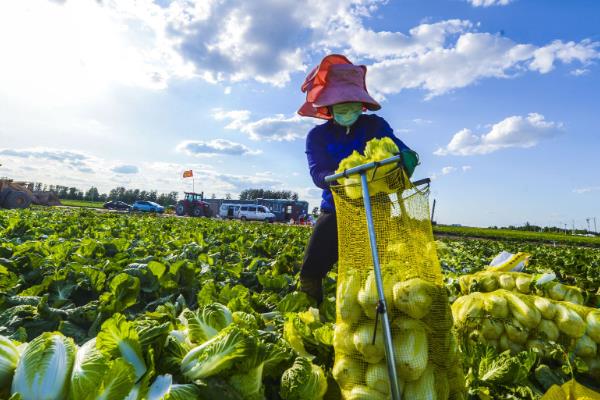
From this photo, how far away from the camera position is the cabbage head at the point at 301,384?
1569 millimetres

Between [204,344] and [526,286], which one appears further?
[526,286]

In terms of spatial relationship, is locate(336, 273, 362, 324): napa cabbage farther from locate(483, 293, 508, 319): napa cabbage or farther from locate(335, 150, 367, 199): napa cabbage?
locate(483, 293, 508, 319): napa cabbage

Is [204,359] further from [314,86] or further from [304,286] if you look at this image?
[314,86]

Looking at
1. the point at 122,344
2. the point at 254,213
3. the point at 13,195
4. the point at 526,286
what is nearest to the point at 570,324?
the point at 526,286

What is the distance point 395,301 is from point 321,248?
4.72ft

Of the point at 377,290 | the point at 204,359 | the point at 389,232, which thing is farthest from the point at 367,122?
the point at 204,359

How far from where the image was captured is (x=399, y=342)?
1.72 metres

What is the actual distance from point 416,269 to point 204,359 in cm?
103

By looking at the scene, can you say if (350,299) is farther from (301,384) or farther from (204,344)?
(204,344)

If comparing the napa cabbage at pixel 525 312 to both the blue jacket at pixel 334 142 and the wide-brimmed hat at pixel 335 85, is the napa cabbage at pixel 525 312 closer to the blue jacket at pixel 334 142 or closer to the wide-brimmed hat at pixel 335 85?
the blue jacket at pixel 334 142

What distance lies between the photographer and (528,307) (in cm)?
254

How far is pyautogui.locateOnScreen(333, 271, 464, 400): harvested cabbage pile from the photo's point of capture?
168 cm

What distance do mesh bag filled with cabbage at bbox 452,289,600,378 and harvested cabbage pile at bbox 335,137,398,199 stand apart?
1.30 m

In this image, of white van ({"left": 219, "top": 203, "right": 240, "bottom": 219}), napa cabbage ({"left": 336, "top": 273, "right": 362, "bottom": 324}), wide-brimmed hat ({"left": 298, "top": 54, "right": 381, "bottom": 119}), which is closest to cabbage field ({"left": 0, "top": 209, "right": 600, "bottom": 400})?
napa cabbage ({"left": 336, "top": 273, "right": 362, "bottom": 324})
